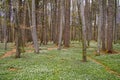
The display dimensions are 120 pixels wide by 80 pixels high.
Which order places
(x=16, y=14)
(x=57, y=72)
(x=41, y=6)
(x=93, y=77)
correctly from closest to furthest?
(x=93, y=77)
(x=57, y=72)
(x=16, y=14)
(x=41, y=6)

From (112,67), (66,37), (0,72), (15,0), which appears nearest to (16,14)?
(15,0)

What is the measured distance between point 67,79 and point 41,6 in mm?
42331

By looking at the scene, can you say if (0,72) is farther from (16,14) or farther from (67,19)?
(67,19)

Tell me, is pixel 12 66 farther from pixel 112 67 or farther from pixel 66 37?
pixel 66 37

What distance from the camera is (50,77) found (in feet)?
47.2

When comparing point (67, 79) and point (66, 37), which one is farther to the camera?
point (66, 37)

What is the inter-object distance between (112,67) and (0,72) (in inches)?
348

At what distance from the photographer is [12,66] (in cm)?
1925

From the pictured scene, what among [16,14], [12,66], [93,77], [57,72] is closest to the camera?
[93,77]

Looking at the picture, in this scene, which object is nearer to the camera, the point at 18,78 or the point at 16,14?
the point at 18,78

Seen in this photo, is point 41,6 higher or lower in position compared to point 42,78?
higher

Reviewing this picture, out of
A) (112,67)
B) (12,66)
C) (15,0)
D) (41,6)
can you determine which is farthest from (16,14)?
(41,6)

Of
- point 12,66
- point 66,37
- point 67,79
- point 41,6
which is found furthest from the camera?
point 41,6

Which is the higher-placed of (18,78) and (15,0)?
(15,0)
